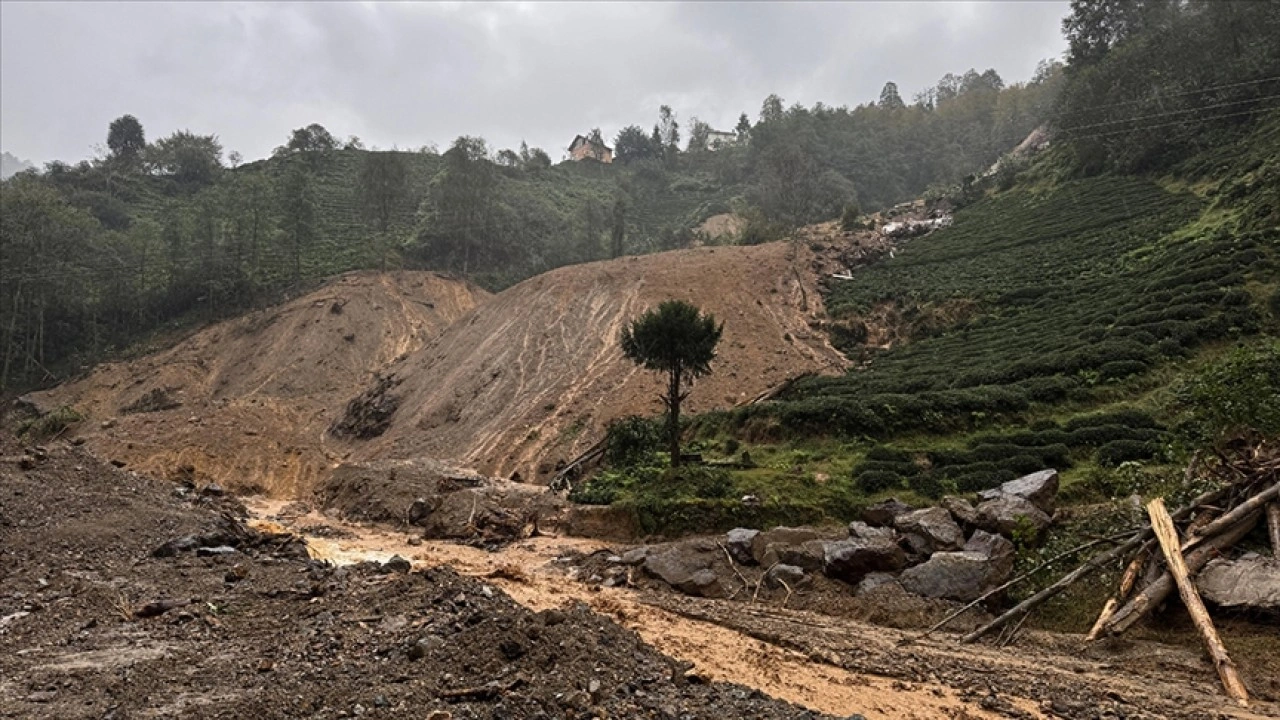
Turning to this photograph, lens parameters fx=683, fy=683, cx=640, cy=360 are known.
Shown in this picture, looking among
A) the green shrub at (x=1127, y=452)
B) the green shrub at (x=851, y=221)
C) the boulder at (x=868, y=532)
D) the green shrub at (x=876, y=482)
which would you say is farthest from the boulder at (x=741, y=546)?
the green shrub at (x=851, y=221)

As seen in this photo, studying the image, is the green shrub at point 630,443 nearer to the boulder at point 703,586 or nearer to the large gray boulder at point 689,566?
the large gray boulder at point 689,566

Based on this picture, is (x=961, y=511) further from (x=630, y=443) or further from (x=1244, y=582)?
(x=630, y=443)

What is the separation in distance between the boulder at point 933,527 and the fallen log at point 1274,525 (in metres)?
4.81

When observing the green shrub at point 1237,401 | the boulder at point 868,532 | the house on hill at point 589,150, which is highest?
the house on hill at point 589,150

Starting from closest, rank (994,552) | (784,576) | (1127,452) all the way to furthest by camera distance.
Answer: (994,552) < (784,576) < (1127,452)

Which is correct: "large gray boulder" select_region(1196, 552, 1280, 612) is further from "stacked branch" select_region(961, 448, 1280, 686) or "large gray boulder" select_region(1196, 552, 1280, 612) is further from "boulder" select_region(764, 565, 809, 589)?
"boulder" select_region(764, 565, 809, 589)

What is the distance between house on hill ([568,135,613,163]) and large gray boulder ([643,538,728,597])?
108974mm

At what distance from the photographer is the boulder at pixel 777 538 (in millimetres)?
15086

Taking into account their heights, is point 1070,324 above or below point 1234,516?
above

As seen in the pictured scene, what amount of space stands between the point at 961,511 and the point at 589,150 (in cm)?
11468

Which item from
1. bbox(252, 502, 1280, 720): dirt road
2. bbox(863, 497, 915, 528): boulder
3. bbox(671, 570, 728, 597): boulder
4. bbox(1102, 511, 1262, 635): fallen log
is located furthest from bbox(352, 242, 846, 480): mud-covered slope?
bbox(1102, 511, 1262, 635): fallen log

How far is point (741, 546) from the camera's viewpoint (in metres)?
15.2

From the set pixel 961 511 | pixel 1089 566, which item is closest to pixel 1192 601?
pixel 1089 566

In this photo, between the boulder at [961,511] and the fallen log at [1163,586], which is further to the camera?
the boulder at [961,511]
